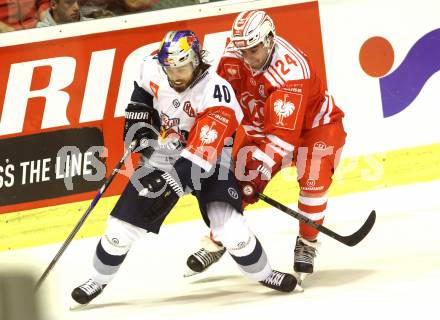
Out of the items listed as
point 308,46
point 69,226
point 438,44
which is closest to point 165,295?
Answer: point 69,226

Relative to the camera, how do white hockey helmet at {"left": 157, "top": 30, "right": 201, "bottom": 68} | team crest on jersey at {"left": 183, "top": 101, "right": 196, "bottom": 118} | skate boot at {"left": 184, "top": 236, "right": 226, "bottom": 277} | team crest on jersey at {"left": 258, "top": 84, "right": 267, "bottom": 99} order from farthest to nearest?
skate boot at {"left": 184, "top": 236, "right": 226, "bottom": 277} → team crest on jersey at {"left": 258, "top": 84, "right": 267, "bottom": 99} → team crest on jersey at {"left": 183, "top": 101, "right": 196, "bottom": 118} → white hockey helmet at {"left": 157, "top": 30, "right": 201, "bottom": 68}

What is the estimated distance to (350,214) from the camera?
511 centimetres

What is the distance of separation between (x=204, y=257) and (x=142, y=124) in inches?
31.6

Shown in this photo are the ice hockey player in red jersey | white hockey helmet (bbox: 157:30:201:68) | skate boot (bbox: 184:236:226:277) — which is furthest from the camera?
skate boot (bbox: 184:236:226:277)

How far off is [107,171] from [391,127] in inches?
69.7

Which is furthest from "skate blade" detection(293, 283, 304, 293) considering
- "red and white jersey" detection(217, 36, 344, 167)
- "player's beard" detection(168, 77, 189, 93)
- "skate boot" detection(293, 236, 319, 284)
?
"player's beard" detection(168, 77, 189, 93)

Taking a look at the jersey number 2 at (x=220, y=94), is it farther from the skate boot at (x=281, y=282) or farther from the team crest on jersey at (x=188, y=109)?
the skate boot at (x=281, y=282)

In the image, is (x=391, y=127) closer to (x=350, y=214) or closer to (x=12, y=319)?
(x=350, y=214)

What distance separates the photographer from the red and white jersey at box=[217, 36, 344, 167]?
3762 millimetres

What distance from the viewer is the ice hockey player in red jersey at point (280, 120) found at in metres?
3.76

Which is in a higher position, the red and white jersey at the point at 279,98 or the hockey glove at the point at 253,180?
the red and white jersey at the point at 279,98

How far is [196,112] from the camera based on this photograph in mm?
3643

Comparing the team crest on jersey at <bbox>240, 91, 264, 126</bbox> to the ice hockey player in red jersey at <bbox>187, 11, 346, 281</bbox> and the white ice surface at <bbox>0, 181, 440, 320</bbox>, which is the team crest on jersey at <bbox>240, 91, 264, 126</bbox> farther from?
the white ice surface at <bbox>0, 181, 440, 320</bbox>

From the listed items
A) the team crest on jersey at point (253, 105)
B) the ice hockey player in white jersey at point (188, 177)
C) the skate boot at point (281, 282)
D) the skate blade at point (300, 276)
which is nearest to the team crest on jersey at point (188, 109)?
the ice hockey player in white jersey at point (188, 177)
